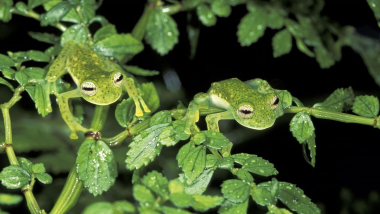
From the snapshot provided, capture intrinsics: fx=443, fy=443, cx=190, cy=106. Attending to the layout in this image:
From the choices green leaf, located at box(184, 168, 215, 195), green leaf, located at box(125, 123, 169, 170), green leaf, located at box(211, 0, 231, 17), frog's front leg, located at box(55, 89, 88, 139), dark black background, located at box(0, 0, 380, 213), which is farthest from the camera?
dark black background, located at box(0, 0, 380, 213)

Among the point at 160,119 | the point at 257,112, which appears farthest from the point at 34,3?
the point at 257,112

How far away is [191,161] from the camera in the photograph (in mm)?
1081

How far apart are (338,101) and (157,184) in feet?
2.44

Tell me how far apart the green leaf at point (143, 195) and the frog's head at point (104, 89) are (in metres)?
0.74

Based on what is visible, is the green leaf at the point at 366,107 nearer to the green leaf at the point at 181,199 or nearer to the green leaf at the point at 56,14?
the green leaf at the point at 181,199

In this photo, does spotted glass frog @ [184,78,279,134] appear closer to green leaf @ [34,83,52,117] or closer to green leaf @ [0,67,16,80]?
green leaf @ [34,83,52,117]

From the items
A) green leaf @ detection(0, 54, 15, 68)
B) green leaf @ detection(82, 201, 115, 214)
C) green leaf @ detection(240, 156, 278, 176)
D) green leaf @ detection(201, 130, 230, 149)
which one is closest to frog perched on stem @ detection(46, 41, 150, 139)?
green leaf @ detection(0, 54, 15, 68)

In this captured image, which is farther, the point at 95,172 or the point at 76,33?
the point at 76,33

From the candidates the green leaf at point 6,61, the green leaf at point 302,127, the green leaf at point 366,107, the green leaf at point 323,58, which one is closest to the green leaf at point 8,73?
the green leaf at point 6,61

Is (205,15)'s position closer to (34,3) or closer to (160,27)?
(160,27)

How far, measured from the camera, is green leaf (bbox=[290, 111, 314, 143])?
1.27m

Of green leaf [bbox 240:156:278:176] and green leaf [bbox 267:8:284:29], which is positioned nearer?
green leaf [bbox 240:156:278:176]

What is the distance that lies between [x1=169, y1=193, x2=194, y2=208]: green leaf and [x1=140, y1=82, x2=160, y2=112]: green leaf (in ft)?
2.12

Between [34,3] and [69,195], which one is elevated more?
[34,3]
